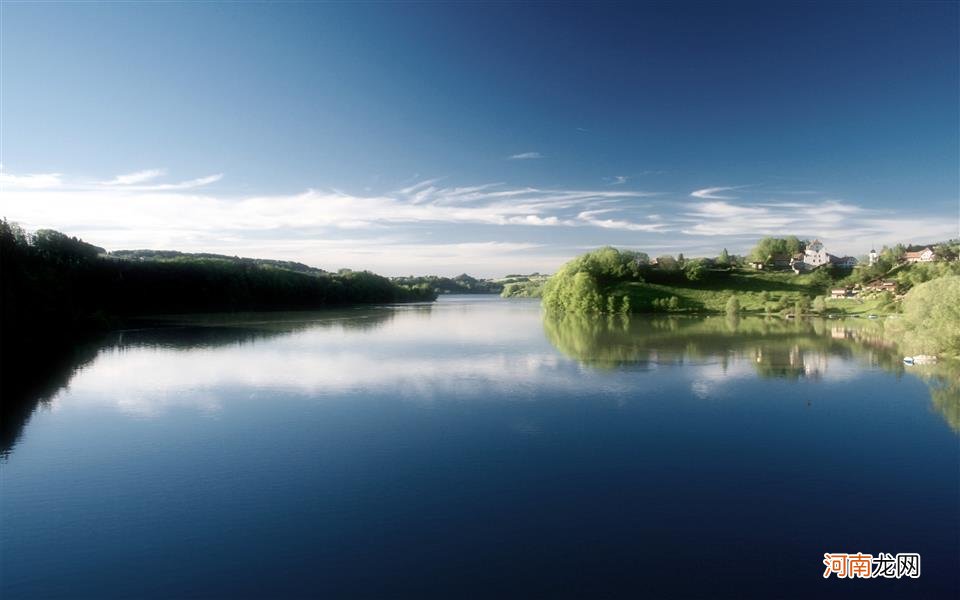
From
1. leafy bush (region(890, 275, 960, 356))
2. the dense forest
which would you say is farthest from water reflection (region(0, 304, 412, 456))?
leafy bush (region(890, 275, 960, 356))

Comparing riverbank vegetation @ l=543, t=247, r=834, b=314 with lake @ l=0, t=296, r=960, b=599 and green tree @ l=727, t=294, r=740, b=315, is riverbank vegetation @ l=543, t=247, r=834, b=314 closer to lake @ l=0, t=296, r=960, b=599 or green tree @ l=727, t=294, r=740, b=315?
green tree @ l=727, t=294, r=740, b=315

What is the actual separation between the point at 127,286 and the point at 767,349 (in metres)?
82.7

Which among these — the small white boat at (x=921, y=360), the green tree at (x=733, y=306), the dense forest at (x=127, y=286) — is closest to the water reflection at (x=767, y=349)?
the small white boat at (x=921, y=360)

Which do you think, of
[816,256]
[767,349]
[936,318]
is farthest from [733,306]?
[816,256]

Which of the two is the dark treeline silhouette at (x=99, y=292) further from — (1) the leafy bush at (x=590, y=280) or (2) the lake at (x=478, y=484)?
(1) the leafy bush at (x=590, y=280)

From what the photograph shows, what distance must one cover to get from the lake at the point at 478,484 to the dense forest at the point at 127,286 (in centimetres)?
1816

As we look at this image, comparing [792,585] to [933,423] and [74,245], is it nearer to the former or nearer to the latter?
[933,423]

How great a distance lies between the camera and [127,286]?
78375 mm

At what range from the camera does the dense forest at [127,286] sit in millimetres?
38250

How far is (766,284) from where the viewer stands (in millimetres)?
87062

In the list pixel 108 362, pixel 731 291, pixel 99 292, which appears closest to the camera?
pixel 108 362

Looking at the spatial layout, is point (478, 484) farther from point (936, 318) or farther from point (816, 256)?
point (816, 256)

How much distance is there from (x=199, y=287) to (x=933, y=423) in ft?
305

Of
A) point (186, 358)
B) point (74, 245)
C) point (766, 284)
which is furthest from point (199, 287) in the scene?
point (766, 284)
